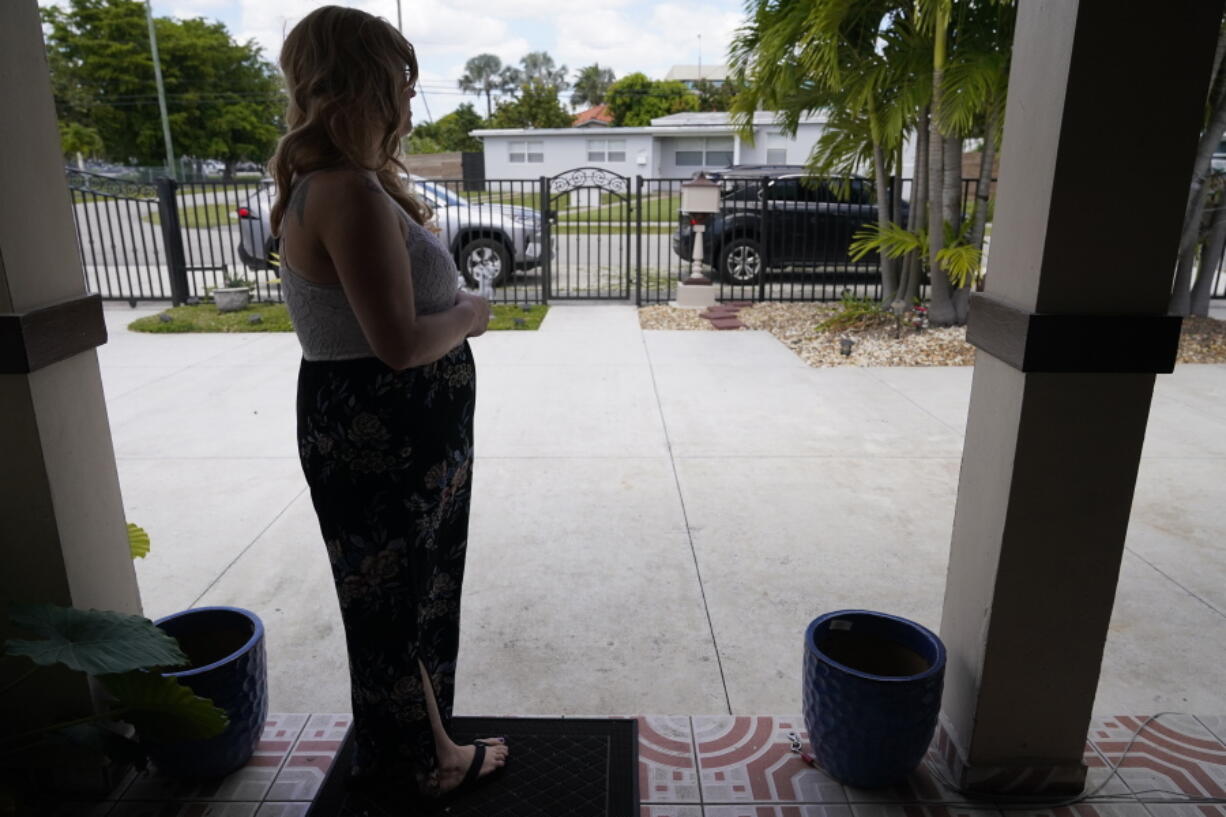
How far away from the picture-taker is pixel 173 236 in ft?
30.8

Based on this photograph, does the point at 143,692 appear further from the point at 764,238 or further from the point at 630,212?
the point at 764,238

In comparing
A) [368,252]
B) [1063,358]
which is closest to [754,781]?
[1063,358]

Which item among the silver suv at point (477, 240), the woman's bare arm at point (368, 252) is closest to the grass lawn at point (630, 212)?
the silver suv at point (477, 240)

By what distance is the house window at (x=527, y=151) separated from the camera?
3506 cm

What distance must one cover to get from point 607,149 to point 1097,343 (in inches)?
1373

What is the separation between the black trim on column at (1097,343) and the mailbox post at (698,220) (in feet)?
24.1

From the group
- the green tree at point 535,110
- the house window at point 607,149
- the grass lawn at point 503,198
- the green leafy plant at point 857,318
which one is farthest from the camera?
the green tree at point 535,110

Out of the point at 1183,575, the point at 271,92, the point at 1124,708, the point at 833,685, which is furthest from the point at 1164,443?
the point at 271,92

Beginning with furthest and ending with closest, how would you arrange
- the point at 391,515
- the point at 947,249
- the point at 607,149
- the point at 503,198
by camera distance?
1. the point at 607,149
2. the point at 503,198
3. the point at 947,249
4. the point at 391,515

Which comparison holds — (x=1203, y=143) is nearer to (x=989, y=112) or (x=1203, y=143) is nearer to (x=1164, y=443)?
(x=989, y=112)

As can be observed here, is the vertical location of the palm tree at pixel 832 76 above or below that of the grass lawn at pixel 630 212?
above

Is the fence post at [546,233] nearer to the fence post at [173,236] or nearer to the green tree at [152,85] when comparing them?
the fence post at [173,236]

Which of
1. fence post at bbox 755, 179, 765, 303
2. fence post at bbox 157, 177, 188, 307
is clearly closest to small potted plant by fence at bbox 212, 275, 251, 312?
fence post at bbox 157, 177, 188, 307

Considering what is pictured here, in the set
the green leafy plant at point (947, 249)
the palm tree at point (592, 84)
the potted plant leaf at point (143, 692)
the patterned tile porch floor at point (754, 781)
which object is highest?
the palm tree at point (592, 84)
